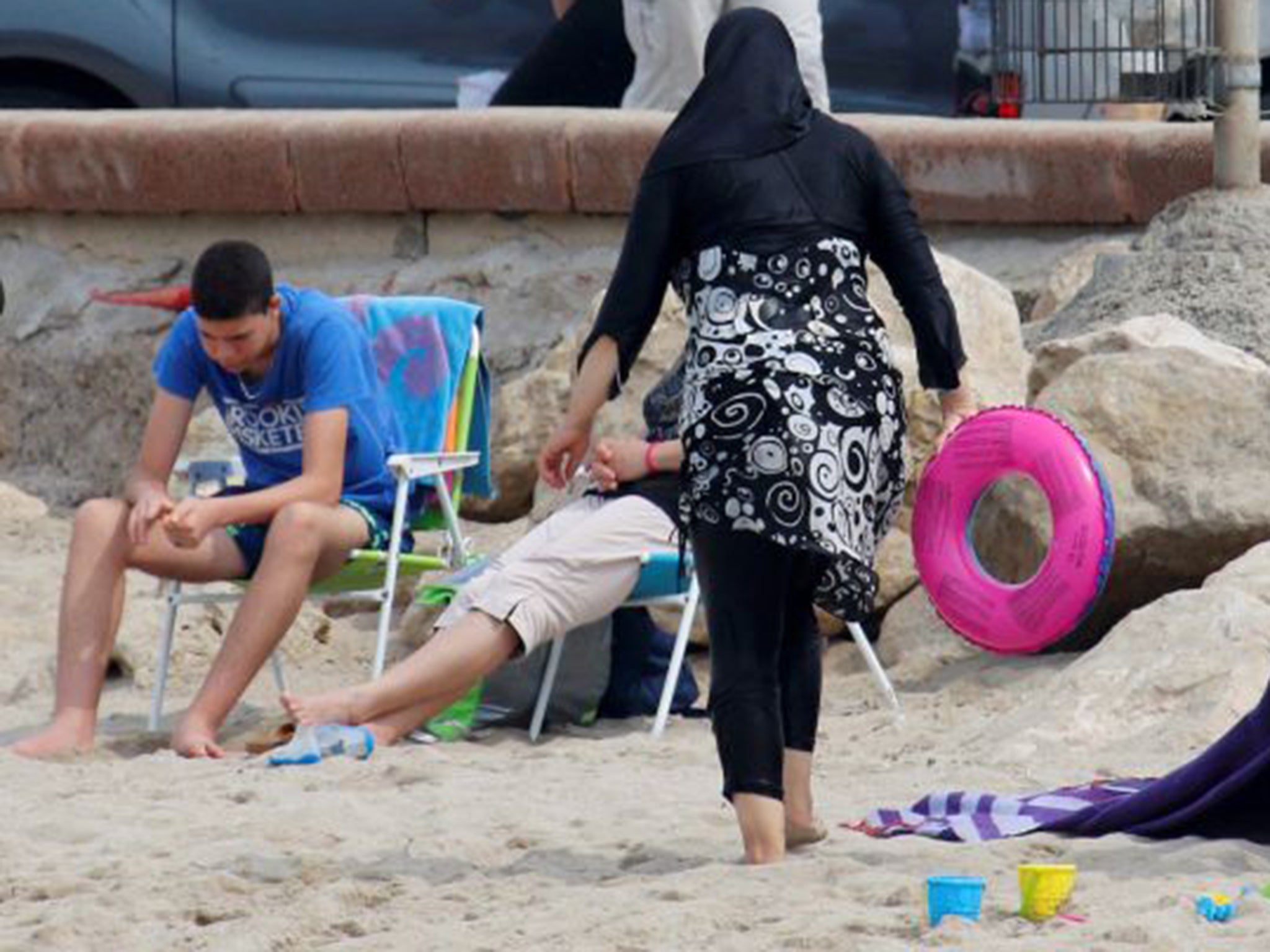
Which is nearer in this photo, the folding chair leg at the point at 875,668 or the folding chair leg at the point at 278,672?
the folding chair leg at the point at 875,668

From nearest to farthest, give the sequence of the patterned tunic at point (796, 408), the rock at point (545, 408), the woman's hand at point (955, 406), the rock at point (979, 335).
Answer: the patterned tunic at point (796, 408)
the woman's hand at point (955, 406)
the rock at point (979, 335)
the rock at point (545, 408)

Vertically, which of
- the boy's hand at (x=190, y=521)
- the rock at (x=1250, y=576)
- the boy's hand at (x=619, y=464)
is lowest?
the rock at (x=1250, y=576)

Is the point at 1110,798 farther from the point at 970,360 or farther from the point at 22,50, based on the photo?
the point at 22,50

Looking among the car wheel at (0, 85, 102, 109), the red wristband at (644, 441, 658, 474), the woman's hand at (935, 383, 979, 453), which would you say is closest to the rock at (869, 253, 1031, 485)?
the red wristband at (644, 441, 658, 474)

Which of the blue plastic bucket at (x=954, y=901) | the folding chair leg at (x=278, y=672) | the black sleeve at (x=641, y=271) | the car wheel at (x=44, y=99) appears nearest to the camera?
the blue plastic bucket at (x=954, y=901)

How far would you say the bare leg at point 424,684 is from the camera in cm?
713

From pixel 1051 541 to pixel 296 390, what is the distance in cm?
171

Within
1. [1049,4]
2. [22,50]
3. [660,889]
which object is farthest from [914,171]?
[660,889]

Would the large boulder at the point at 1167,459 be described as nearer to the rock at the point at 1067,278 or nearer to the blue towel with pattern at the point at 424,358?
the blue towel with pattern at the point at 424,358

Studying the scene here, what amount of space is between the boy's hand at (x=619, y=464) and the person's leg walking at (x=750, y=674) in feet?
6.37

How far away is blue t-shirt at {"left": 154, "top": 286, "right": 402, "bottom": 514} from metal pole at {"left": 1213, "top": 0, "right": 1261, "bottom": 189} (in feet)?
7.90

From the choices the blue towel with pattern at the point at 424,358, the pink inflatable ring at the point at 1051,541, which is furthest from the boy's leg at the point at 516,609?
the blue towel with pattern at the point at 424,358

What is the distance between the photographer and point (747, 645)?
5414 mm

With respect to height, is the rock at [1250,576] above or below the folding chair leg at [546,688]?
above
